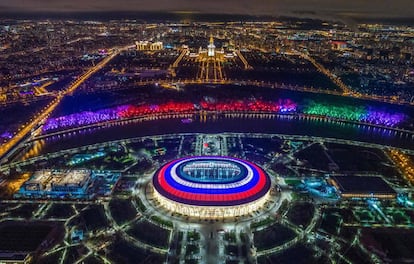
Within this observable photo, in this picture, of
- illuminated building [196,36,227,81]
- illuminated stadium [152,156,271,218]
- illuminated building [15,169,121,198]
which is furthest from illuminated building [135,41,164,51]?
illuminated stadium [152,156,271,218]

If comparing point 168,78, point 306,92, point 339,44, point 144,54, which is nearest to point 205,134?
point 306,92

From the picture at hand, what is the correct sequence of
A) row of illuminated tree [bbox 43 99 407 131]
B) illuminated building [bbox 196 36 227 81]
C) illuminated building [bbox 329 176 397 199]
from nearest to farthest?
illuminated building [bbox 329 176 397 199]
row of illuminated tree [bbox 43 99 407 131]
illuminated building [bbox 196 36 227 81]

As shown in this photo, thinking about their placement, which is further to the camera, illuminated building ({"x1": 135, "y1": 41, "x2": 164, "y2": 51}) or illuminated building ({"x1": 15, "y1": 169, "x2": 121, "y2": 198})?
illuminated building ({"x1": 135, "y1": 41, "x2": 164, "y2": 51})

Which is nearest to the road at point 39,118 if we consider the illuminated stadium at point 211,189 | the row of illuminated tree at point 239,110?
the row of illuminated tree at point 239,110

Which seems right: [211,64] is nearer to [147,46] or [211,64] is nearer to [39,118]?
[147,46]

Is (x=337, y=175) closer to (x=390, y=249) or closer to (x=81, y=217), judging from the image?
(x=390, y=249)

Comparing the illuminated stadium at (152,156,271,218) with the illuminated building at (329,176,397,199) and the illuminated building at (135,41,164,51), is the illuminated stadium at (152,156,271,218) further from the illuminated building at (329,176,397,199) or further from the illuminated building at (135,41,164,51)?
the illuminated building at (135,41,164,51)

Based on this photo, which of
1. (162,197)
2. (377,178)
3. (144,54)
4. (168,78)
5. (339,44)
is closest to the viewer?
(162,197)
